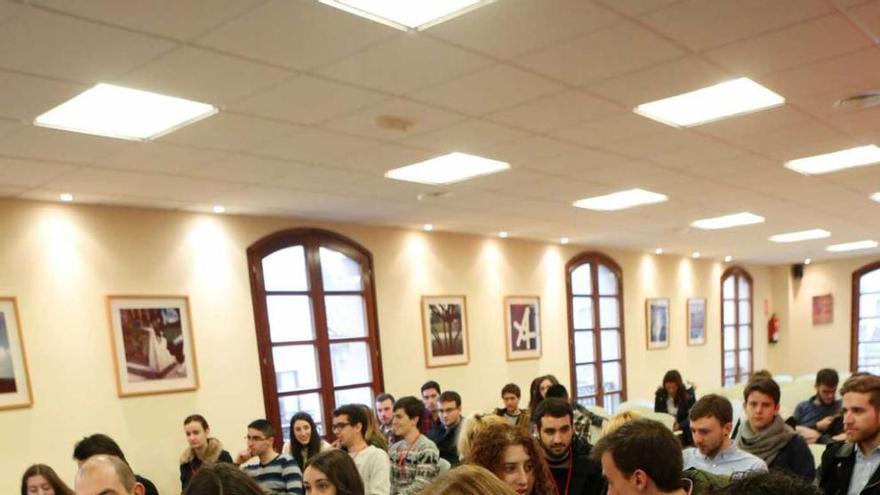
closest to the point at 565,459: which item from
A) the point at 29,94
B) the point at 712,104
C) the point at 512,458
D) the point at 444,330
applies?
the point at 512,458

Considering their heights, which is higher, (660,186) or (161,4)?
(161,4)

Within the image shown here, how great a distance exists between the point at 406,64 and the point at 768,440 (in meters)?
2.85

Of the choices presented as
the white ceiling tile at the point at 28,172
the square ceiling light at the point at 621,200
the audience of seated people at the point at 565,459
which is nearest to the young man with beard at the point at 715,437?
the audience of seated people at the point at 565,459

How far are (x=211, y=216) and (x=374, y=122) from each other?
3.25 metres

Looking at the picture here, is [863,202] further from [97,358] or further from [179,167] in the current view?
[97,358]

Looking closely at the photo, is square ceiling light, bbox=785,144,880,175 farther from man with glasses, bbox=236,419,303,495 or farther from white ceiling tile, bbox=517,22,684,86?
man with glasses, bbox=236,419,303,495

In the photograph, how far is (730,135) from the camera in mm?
4668

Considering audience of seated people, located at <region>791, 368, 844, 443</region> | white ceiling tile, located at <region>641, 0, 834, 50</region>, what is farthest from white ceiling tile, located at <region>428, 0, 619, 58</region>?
audience of seated people, located at <region>791, 368, 844, 443</region>

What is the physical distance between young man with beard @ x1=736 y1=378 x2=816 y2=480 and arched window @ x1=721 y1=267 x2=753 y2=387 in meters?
12.6

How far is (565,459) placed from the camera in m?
3.19

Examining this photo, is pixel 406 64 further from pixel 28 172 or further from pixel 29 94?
pixel 28 172

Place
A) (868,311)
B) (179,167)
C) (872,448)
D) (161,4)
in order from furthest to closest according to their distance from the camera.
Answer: (868,311) → (179,167) → (872,448) → (161,4)

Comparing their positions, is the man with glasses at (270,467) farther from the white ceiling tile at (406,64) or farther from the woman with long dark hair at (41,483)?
the white ceiling tile at (406,64)

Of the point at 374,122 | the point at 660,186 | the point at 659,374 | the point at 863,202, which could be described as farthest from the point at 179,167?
the point at 659,374
